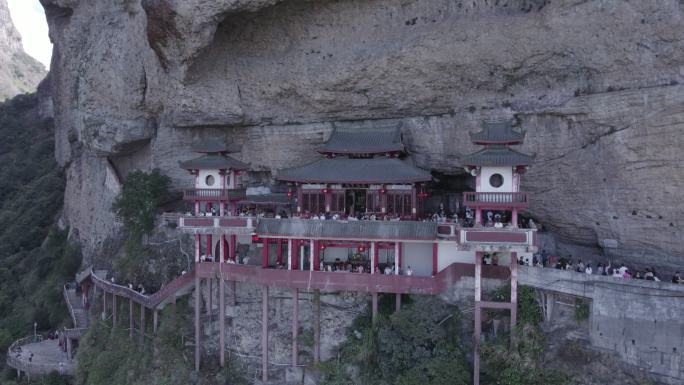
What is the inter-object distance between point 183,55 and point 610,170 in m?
20.6

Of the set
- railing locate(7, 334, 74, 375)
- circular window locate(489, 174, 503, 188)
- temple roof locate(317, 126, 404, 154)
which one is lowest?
railing locate(7, 334, 74, 375)

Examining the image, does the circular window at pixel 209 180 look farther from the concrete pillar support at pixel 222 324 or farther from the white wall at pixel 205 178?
the concrete pillar support at pixel 222 324

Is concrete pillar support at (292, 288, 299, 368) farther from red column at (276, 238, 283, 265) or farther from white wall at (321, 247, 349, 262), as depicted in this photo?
white wall at (321, 247, 349, 262)

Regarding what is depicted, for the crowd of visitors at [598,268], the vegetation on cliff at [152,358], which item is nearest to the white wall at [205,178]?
the vegetation on cliff at [152,358]

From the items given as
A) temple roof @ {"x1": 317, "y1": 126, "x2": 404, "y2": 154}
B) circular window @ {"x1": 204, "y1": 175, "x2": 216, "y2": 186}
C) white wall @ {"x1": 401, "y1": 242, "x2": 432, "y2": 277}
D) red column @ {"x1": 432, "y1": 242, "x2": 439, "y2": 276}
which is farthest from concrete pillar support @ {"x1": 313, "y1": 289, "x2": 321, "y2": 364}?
circular window @ {"x1": 204, "y1": 175, "x2": 216, "y2": 186}

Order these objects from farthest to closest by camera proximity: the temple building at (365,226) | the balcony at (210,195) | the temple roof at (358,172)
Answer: the balcony at (210,195), the temple roof at (358,172), the temple building at (365,226)

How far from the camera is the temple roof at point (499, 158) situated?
1994cm

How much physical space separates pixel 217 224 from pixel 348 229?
6420 millimetres

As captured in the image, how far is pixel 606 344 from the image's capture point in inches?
719

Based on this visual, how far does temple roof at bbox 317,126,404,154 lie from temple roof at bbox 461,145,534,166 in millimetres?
5885

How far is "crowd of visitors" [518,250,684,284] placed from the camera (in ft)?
62.9

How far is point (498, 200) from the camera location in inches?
792

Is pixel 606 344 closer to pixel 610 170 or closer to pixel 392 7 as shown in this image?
pixel 610 170

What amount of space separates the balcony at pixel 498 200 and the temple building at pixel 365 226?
0.04 metres
